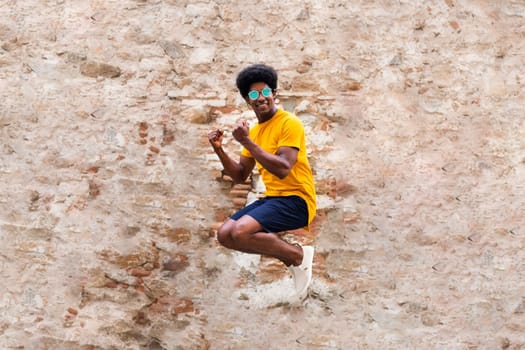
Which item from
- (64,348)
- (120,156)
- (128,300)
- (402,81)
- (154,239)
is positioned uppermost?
(402,81)

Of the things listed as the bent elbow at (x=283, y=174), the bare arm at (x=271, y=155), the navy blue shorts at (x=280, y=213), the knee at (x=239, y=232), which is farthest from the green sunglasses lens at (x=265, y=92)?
the knee at (x=239, y=232)

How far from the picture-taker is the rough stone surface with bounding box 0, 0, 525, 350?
15.8 ft

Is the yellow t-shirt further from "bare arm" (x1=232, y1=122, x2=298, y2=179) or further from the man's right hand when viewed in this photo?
the man's right hand

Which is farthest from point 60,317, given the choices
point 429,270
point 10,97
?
point 429,270

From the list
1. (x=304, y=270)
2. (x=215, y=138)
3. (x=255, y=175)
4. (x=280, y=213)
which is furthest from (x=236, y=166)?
(x=255, y=175)

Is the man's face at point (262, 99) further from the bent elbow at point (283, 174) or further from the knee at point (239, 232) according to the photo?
the knee at point (239, 232)

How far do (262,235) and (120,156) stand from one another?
1.71 meters

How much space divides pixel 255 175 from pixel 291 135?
3.93 ft

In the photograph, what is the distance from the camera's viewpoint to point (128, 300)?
5000 millimetres

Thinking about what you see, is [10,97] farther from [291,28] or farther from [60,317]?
[291,28]

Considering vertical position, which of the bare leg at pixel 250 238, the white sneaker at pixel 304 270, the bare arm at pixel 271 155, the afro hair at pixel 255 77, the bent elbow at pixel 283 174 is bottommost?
the white sneaker at pixel 304 270

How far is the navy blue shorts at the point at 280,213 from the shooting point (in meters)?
3.87

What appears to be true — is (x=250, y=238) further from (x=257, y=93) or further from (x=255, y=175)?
(x=255, y=175)

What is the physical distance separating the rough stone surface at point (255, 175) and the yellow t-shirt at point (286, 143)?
0.99m
